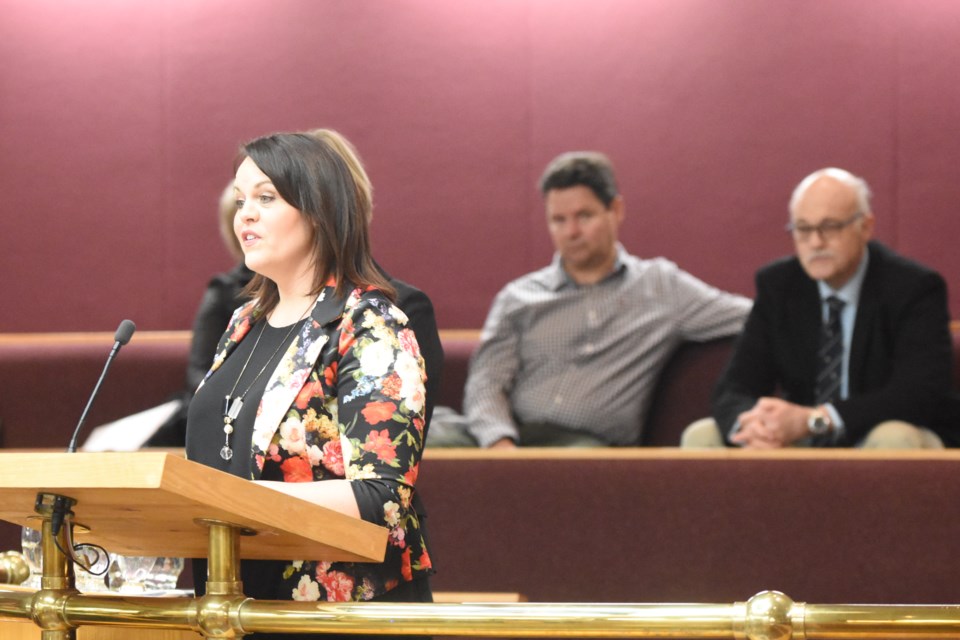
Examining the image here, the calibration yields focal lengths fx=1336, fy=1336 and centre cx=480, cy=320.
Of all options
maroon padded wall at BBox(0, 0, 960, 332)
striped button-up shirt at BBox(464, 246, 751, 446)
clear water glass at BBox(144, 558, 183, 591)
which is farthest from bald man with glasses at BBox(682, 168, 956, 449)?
clear water glass at BBox(144, 558, 183, 591)

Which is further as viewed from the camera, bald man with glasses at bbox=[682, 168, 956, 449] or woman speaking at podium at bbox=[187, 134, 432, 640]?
bald man with glasses at bbox=[682, 168, 956, 449]

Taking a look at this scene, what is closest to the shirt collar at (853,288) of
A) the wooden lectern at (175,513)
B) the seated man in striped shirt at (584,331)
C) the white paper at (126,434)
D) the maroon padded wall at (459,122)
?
the seated man in striped shirt at (584,331)

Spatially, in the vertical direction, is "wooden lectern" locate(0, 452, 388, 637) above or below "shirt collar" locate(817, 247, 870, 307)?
below

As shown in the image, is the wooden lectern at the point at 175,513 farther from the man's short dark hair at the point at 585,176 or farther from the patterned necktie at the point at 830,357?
the man's short dark hair at the point at 585,176

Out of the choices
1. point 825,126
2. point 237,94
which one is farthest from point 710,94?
point 237,94

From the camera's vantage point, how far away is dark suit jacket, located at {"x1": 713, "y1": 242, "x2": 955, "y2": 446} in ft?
9.78

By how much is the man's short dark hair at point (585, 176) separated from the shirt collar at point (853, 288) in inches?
27.0

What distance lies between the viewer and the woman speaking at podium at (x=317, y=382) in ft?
4.69

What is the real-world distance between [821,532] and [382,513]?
1.28 meters

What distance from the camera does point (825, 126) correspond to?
4.23 m

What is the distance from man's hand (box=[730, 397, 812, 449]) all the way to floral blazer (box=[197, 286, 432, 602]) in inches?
62.7

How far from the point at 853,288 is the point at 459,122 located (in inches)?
66.4

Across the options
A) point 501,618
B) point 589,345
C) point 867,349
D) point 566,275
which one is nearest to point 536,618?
point 501,618

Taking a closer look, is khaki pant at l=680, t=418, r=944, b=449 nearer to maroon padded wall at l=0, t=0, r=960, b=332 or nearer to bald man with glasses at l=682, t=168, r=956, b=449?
bald man with glasses at l=682, t=168, r=956, b=449
